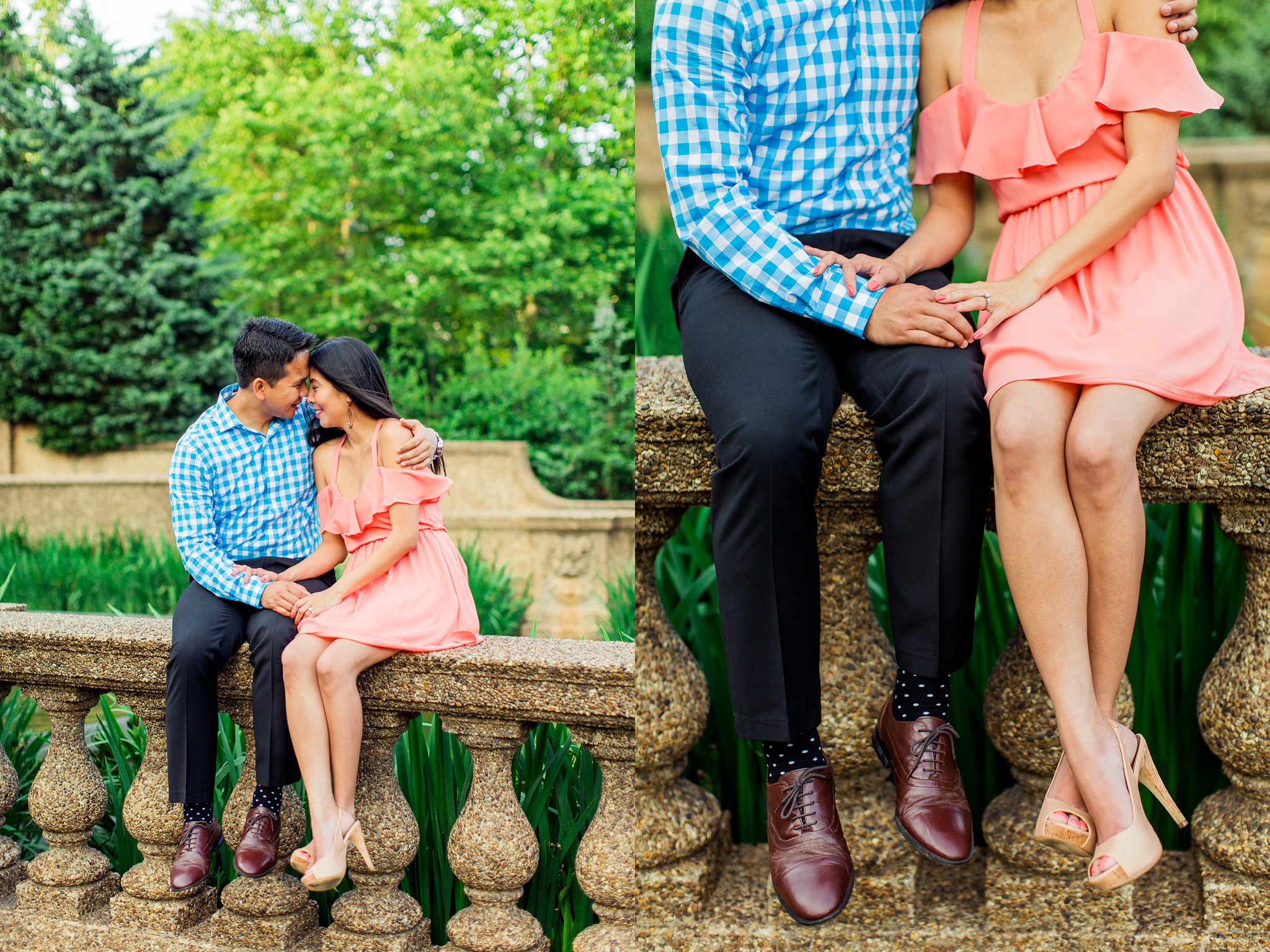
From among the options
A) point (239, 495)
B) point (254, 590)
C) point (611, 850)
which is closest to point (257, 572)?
point (254, 590)

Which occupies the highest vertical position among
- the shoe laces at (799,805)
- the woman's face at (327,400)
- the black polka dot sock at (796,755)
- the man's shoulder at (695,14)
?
the man's shoulder at (695,14)

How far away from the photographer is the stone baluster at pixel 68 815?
7.59 ft

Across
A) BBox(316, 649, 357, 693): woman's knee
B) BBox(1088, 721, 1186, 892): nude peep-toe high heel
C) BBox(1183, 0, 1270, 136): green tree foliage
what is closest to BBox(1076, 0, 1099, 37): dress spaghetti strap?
BBox(1088, 721, 1186, 892): nude peep-toe high heel

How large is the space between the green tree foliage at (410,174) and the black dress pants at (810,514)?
7.81 metres

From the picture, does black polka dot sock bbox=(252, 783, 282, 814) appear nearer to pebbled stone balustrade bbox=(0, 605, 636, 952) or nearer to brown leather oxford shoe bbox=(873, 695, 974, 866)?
pebbled stone balustrade bbox=(0, 605, 636, 952)

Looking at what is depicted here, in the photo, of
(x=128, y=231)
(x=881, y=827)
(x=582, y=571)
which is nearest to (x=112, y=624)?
(x=881, y=827)

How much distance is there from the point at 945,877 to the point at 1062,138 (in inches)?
61.4

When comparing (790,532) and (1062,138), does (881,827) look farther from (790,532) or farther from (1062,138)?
(1062,138)

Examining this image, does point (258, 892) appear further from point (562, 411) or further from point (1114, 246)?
point (562, 411)

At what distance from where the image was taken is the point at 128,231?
8578 millimetres

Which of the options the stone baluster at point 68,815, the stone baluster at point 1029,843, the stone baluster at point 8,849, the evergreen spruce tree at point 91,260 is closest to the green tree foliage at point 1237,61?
the stone baluster at point 1029,843

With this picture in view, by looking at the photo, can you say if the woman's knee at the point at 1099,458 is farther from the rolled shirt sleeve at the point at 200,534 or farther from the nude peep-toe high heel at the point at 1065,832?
the rolled shirt sleeve at the point at 200,534

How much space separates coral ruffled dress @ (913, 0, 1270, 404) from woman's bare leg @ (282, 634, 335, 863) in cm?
144

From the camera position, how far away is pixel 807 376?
5.85 feet
